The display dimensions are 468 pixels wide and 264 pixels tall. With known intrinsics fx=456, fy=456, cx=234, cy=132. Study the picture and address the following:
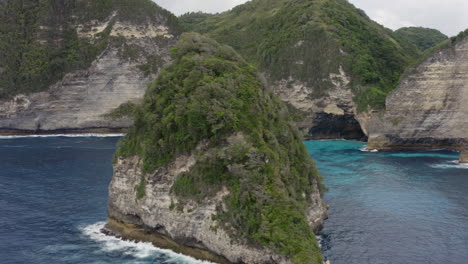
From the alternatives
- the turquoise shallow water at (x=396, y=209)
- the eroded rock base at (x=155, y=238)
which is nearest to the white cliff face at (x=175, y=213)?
the eroded rock base at (x=155, y=238)

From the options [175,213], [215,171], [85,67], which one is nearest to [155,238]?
[175,213]

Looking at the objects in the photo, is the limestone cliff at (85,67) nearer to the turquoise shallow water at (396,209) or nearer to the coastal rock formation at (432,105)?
the turquoise shallow water at (396,209)

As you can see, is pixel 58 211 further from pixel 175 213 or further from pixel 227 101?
pixel 227 101

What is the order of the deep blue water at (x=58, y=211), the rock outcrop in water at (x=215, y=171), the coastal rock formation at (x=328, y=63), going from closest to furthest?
the rock outcrop in water at (x=215, y=171) → the deep blue water at (x=58, y=211) → the coastal rock formation at (x=328, y=63)

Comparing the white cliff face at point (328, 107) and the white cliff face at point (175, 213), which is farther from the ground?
the white cliff face at point (328, 107)

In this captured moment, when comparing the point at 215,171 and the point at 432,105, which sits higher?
the point at 432,105

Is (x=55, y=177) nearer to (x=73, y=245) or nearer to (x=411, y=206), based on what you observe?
(x=73, y=245)

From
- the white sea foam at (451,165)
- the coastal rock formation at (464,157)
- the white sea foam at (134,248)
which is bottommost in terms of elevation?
the white sea foam at (134,248)
